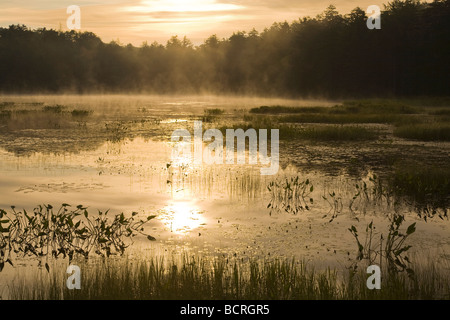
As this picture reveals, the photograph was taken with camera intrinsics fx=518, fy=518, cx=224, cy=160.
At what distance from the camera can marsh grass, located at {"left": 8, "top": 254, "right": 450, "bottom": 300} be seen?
21.9 feet

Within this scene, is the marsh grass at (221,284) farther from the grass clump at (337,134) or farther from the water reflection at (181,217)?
the grass clump at (337,134)

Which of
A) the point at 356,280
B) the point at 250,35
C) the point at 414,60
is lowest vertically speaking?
the point at 356,280

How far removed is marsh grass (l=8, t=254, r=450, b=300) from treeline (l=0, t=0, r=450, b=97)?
59.9 metres

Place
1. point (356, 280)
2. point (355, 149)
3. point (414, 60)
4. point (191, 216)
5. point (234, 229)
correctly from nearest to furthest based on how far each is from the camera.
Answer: point (356, 280)
point (234, 229)
point (191, 216)
point (355, 149)
point (414, 60)

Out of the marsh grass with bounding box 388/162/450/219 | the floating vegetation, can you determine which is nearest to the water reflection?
the floating vegetation

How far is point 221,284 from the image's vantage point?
6930mm

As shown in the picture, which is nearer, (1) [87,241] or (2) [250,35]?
(1) [87,241]

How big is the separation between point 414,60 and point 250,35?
40412mm

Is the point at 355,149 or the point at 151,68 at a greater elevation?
the point at 151,68

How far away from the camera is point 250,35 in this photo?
9950cm

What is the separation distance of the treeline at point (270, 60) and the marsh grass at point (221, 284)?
197 feet

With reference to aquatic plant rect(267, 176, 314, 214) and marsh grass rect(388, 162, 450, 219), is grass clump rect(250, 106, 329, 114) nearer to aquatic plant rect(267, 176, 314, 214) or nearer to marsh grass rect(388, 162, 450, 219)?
marsh grass rect(388, 162, 450, 219)
